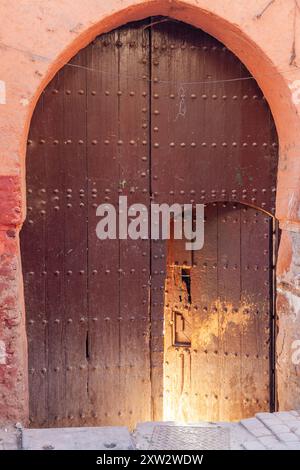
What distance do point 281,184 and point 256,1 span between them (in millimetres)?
1060

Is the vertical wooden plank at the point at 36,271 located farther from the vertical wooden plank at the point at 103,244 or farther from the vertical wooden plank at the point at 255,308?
the vertical wooden plank at the point at 255,308

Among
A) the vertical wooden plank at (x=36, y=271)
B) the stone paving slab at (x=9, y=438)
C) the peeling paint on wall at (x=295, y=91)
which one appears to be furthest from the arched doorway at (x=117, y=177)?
the stone paving slab at (x=9, y=438)

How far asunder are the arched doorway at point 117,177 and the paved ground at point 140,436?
736mm

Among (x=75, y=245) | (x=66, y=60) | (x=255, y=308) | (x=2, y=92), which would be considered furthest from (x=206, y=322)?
(x=2, y=92)

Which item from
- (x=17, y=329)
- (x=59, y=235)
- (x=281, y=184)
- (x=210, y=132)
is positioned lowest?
(x=17, y=329)

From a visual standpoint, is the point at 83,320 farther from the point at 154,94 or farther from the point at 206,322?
the point at 154,94

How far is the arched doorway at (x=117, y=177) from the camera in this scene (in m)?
3.51

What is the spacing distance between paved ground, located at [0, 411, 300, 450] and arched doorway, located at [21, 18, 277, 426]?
74 centimetres

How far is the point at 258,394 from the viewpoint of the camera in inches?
163

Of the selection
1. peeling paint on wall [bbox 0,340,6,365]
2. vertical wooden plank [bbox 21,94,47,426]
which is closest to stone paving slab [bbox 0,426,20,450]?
peeling paint on wall [bbox 0,340,6,365]

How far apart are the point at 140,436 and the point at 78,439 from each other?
0.99 ft

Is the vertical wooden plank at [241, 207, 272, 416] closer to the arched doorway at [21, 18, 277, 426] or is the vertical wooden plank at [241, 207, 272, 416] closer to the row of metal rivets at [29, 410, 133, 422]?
the arched doorway at [21, 18, 277, 426]
